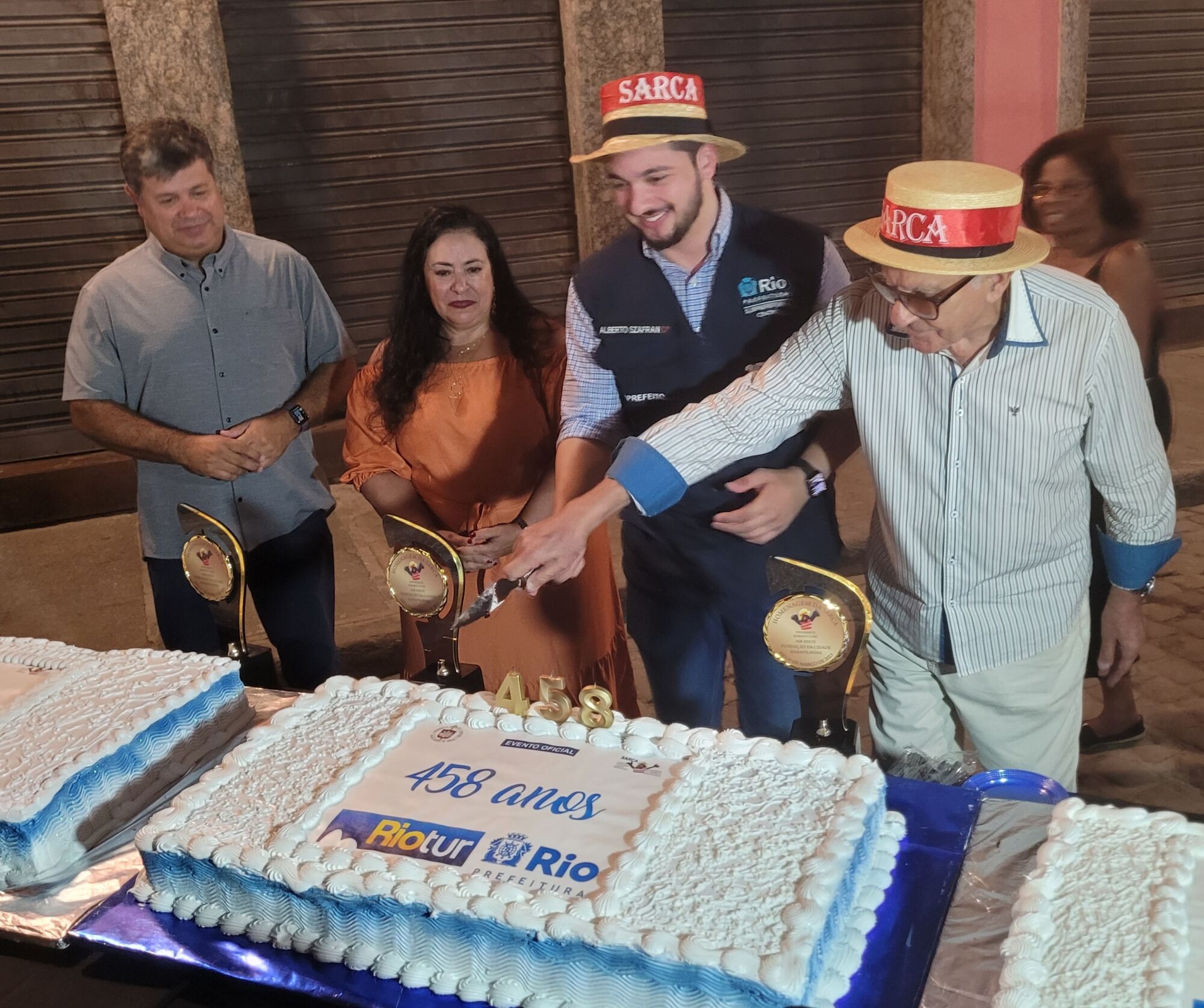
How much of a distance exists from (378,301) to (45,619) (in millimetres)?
2696

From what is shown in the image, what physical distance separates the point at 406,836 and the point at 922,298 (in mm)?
1247

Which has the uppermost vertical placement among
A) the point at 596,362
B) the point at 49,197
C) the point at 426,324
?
the point at 49,197

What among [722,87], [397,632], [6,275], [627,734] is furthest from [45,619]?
[722,87]

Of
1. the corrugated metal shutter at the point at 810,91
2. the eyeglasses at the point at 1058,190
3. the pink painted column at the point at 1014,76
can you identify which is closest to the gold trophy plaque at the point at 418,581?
the eyeglasses at the point at 1058,190

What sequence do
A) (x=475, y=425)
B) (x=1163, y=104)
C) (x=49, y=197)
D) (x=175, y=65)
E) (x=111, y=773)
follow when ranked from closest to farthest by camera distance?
1. (x=111, y=773)
2. (x=475, y=425)
3. (x=175, y=65)
4. (x=49, y=197)
5. (x=1163, y=104)

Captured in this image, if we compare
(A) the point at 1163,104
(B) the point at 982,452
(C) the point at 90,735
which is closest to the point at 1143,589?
(B) the point at 982,452

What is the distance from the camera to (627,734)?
6.45 ft

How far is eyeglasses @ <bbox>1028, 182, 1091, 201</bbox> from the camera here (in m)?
3.23

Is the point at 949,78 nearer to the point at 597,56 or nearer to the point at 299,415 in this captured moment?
the point at 597,56

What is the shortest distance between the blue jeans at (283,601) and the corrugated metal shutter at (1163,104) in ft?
20.7

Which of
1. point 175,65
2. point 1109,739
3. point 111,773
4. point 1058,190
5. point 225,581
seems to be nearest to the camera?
point 111,773

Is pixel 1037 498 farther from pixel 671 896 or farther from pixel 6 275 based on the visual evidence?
pixel 6 275

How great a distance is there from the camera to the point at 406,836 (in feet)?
5.73

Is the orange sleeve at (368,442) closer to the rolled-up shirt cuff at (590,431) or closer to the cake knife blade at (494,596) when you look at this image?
the rolled-up shirt cuff at (590,431)
